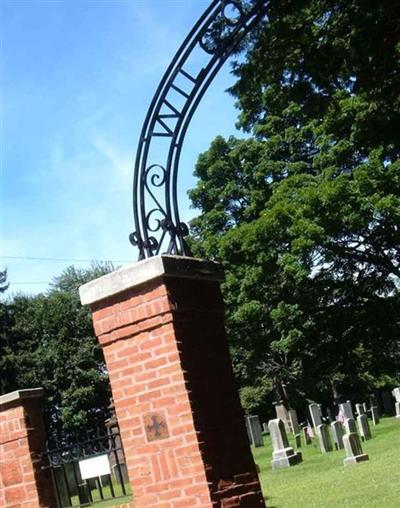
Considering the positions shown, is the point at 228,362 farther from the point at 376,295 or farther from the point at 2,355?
the point at 2,355

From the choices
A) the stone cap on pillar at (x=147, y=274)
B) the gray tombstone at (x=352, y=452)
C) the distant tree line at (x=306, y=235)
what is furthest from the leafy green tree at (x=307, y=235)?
the stone cap on pillar at (x=147, y=274)

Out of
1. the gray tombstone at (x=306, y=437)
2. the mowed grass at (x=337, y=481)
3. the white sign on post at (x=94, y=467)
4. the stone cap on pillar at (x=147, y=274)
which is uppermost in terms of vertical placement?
the stone cap on pillar at (x=147, y=274)

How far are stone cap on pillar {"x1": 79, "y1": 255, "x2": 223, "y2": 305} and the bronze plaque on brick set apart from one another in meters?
0.90

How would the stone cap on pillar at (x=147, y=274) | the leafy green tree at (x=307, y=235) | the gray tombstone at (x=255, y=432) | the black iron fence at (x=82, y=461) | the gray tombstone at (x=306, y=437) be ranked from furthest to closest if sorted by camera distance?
the gray tombstone at (x=255, y=432)
the gray tombstone at (x=306, y=437)
the leafy green tree at (x=307, y=235)
the black iron fence at (x=82, y=461)
the stone cap on pillar at (x=147, y=274)

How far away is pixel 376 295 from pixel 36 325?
24.8 metres

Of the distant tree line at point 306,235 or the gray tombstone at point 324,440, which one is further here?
the distant tree line at point 306,235

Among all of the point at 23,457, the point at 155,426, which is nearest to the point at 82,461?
the point at 23,457

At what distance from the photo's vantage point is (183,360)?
4.71 m

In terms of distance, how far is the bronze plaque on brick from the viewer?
15.5ft

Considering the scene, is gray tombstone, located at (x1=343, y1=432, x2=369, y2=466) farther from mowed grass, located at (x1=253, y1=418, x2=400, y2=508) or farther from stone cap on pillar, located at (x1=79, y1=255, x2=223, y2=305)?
stone cap on pillar, located at (x1=79, y1=255, x2=223, y2=305)

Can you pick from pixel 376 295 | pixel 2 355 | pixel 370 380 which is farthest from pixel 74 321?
pixel 376 295

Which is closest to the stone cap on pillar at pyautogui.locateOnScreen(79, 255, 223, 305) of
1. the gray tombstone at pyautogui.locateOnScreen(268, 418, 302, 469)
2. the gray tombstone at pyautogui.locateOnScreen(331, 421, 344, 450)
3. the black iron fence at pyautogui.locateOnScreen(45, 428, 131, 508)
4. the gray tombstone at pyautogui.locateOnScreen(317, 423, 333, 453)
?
the black iron fence at pyautogui.locateOnScreen(45, 428, 131, 508)

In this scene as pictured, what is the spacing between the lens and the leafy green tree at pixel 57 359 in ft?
130

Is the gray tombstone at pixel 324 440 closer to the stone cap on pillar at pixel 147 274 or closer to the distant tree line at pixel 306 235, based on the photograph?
the distant tree line at pixel 306 235
